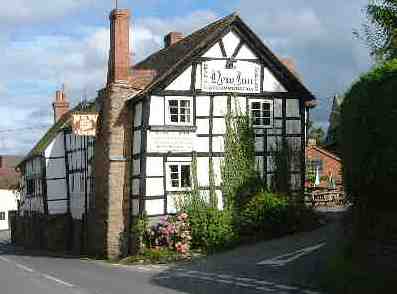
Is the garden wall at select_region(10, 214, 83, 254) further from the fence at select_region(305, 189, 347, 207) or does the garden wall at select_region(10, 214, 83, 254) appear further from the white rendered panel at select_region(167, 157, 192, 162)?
the fence at select_region(305, 189, 347, 207)

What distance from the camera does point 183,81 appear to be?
91.3 feet

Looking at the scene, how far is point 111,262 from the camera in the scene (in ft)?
89.0

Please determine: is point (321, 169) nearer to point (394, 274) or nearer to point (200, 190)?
point (200, 190)

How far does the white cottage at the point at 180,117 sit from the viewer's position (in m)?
27.3

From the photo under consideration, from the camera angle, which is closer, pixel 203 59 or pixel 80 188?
pixel 203 59

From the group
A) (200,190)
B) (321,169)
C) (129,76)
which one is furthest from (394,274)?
(321,169)

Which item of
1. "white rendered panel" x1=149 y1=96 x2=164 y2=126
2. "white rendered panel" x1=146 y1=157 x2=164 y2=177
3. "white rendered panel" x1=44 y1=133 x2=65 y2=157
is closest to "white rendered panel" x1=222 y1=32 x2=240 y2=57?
"white rendered panel" x1=149 y1=96 x2=164 y2=126

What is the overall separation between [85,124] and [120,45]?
353 centimetres

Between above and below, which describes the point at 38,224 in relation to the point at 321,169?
below

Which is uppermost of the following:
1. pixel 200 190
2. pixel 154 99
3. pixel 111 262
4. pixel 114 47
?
pixel 114 47

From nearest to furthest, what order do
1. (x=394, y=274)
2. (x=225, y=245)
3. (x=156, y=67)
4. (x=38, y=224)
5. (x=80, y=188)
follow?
(x=394, y=274), (x=225, y=245), (x=156, y=67), (x=80, y=188), (x=38, y=224)

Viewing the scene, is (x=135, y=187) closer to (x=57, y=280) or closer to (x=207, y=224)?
(x=207, y=224)

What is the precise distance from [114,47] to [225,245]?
9295mm

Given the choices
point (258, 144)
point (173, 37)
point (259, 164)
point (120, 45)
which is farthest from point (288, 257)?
point (173, 37)
